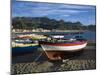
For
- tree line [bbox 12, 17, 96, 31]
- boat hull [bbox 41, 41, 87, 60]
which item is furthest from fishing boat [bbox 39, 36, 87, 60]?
tree line [bbox 12, 17, 96, 31]

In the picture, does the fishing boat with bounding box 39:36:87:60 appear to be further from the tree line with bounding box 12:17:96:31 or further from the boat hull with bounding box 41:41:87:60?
the tree line with bounding box 12:17:96:31

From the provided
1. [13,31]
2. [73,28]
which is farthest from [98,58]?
[13,31]

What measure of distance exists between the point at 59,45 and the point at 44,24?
32 cm

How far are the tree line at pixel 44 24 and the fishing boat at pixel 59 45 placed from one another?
134mm

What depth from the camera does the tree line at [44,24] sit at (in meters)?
2.61

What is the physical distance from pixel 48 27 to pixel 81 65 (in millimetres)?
649

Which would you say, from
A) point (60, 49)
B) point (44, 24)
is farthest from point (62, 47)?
point (44, 24)

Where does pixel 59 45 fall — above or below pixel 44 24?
below

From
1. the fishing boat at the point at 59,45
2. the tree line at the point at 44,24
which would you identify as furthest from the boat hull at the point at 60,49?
the tree line at the point at 44,24

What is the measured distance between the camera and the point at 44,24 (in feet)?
8.96

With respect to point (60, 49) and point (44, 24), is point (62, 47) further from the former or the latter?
point (44, 24)

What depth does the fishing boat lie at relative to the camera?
2.73m

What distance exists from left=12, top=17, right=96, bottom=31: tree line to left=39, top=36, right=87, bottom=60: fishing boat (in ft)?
0.44

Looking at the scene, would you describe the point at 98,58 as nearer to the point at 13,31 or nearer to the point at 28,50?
the point at 28,50
